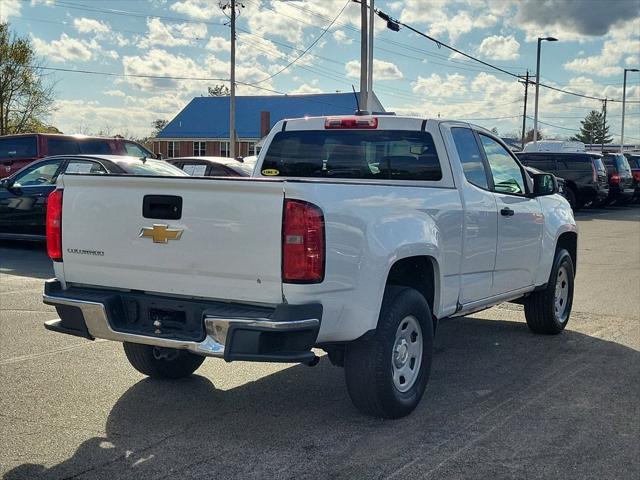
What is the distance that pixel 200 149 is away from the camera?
2387 inches

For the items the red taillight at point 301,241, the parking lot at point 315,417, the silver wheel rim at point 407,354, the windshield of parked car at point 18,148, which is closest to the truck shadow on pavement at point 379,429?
the parking lot at point 315,417

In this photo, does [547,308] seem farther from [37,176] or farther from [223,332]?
[37,176]

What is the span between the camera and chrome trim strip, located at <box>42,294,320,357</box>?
392cm

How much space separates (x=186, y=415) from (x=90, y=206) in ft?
4.72

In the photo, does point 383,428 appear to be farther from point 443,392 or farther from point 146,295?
point 146,295

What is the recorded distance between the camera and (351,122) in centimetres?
589

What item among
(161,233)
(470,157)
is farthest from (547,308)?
(161,233)

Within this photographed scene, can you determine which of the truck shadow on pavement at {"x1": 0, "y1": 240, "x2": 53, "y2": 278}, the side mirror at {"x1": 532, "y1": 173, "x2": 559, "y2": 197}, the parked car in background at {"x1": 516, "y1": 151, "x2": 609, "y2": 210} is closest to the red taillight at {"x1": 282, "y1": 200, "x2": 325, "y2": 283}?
the side mirror at {"x1": 532, "y1": 173, "x2": 559, "y2": 197}

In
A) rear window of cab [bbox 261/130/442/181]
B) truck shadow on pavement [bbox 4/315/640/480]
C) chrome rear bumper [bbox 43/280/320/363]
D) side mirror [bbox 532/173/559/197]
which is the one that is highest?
rear window of cab [bbox 261/130/442/181]

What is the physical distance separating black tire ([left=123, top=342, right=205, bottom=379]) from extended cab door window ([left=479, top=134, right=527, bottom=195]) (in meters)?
2.77

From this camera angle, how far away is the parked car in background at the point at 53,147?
1470 cm

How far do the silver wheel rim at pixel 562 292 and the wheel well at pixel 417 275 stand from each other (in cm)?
263

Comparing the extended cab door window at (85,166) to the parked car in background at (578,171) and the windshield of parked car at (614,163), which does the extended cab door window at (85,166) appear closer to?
the parked car in background at (578,171)

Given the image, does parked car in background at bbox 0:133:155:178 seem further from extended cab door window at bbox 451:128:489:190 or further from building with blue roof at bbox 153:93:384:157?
building with blue roof at bbox 153:93:384:157
